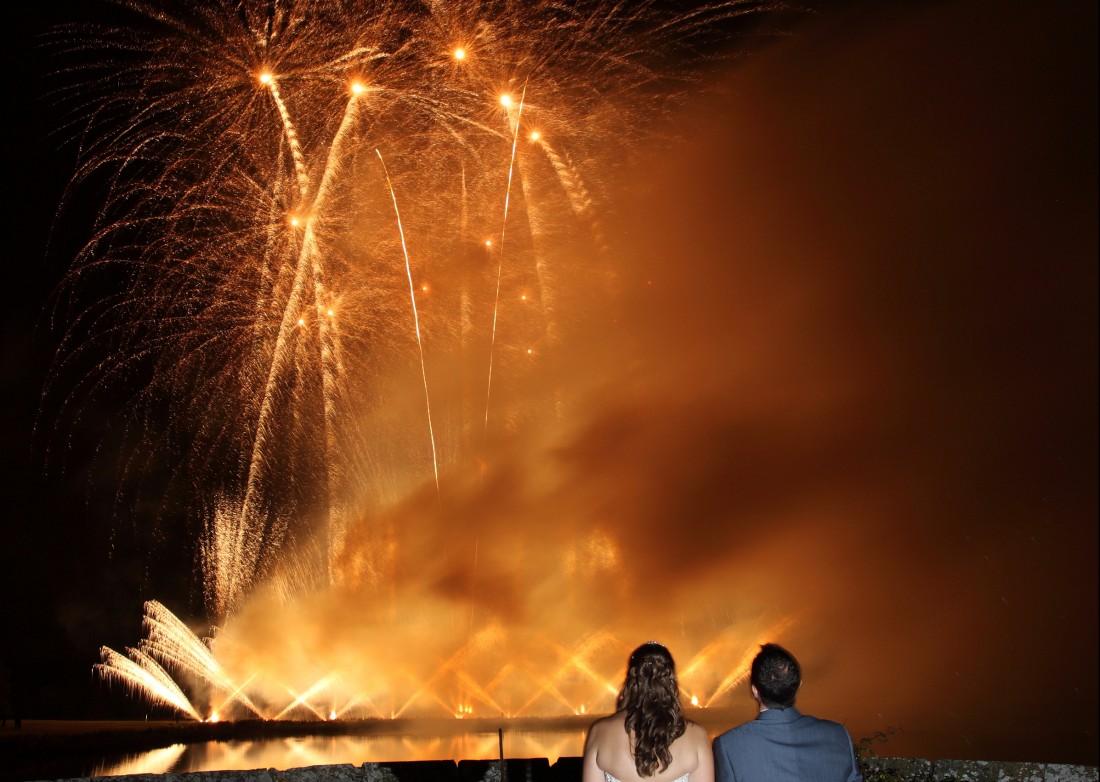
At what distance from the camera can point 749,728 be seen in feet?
10.7

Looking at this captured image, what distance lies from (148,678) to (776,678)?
161 feet

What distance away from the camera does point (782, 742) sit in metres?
3.20

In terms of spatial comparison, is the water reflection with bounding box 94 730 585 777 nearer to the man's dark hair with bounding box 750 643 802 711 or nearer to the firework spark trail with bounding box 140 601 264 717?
the firework spark trail with bounding box 140 601 264 717

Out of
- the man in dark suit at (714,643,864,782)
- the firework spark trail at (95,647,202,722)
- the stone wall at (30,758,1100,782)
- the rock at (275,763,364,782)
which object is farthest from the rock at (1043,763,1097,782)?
the firework spark trail at (95,647,202,722)

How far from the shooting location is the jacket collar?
3221mm

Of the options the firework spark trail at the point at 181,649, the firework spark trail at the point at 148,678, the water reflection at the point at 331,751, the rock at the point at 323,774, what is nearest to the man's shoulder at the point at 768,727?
the rock at the point at 323,774

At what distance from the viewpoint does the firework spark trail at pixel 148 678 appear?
135ft

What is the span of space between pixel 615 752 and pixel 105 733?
33392 mm

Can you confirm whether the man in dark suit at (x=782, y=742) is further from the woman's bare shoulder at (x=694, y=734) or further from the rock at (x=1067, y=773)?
the rock at (x=1067, y=773)

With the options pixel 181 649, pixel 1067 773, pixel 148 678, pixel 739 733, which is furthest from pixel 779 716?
pixel 148 678

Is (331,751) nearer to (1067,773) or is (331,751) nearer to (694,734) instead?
(1067,773)

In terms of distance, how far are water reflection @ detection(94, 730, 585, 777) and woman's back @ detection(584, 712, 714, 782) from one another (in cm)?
1866

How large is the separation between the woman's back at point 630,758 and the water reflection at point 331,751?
18663 mm

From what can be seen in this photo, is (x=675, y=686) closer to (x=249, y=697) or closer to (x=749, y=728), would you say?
(x=749, y=728)
